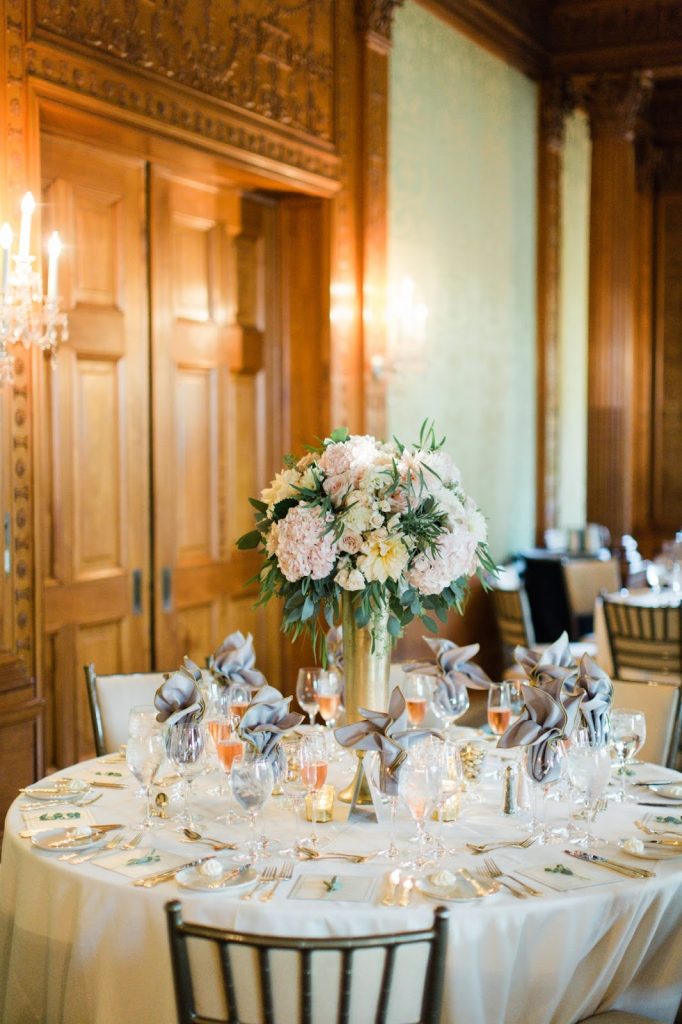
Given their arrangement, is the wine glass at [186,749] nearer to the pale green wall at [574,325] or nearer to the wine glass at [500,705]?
the wine glass at [500,705]

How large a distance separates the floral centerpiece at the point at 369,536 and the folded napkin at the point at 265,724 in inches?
9.0

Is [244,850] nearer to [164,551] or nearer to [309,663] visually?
[164,551]

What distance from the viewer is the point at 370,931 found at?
6.97ft

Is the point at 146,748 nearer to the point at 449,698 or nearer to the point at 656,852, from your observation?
the point at 449,698

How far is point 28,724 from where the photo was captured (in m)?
3.96

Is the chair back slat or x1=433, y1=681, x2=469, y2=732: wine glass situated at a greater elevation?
x1=433, y1=681, x2=469, y2=732: wine glass

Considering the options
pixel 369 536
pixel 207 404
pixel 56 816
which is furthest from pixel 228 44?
pixel 56 816

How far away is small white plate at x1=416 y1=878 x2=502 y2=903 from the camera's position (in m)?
2.19

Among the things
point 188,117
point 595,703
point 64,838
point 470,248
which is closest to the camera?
point 64,838

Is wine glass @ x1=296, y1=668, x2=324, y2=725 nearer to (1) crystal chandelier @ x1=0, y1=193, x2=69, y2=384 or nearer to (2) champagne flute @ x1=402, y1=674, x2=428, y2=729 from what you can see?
(2) champagne flute @ x1=402, y1=674, x2=428, y2=729

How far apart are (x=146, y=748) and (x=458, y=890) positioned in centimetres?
74

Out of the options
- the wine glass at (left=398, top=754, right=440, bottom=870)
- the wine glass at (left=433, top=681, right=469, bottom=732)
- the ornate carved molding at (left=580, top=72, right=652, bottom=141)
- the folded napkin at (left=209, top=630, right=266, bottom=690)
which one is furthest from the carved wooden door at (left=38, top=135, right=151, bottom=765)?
the ornate carved molding at (left=580, top=72, right=652, bottom=141)

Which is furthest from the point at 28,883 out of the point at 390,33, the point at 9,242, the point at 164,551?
the point at 390,33

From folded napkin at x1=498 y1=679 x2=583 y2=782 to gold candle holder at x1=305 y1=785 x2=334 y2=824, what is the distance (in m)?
0.41
